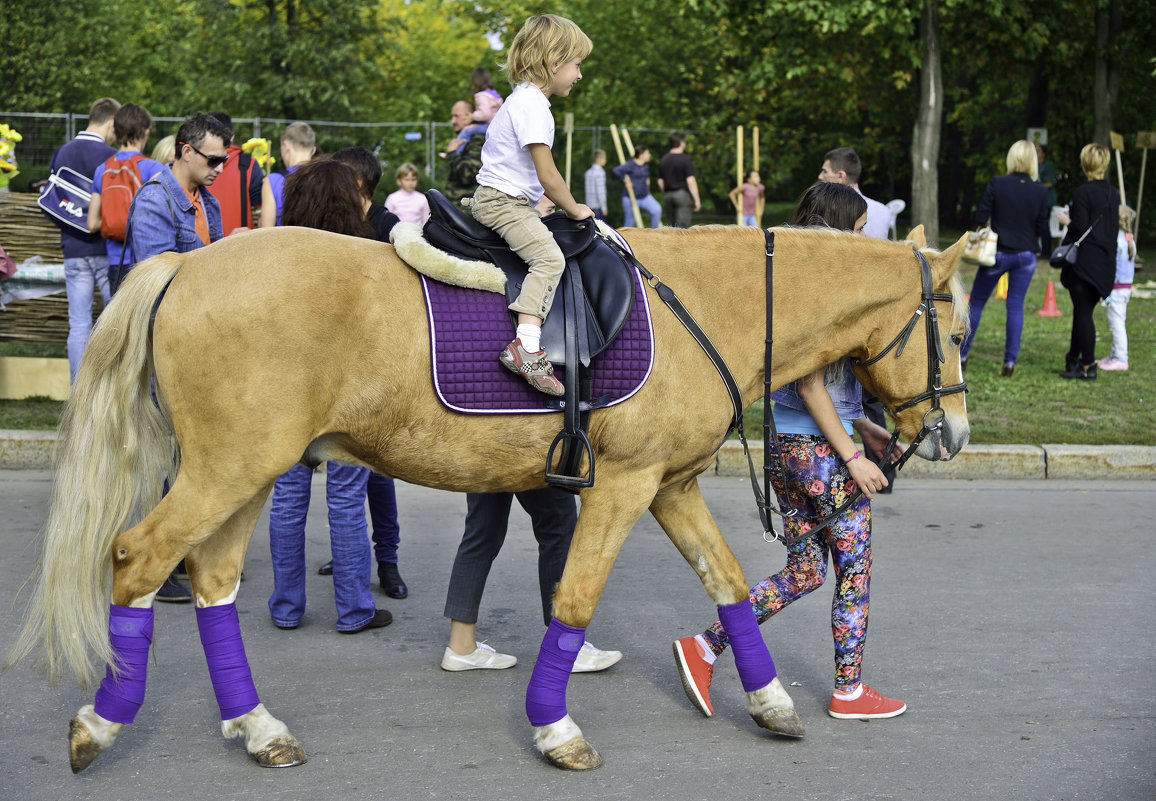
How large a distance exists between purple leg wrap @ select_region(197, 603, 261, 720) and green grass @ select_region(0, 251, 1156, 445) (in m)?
5.19

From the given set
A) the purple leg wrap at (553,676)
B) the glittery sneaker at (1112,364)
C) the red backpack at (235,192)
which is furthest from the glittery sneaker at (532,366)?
the glittery sneaker at (1112,364)

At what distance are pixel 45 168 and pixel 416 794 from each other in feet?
68.9

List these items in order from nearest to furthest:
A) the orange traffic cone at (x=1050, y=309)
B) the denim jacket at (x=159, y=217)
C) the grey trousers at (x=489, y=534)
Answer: the grey trousers at (x=489, y=534) → the denim jacket at (x=159, y=217) → the orange traffic cone at (x=1050, y=309)

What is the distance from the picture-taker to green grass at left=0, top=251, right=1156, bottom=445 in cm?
891

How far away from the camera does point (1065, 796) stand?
3816mm

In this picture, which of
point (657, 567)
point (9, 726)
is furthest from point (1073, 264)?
point (9, 726)

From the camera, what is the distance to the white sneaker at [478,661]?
4.90 m

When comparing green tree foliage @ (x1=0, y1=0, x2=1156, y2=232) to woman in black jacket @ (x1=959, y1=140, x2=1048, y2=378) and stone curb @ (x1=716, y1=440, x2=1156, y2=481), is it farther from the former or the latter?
stone curb @ (x1=716, y1=440, x2=1156, y2=481)

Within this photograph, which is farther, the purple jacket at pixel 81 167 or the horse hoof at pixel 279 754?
the purple jacket at pixel 81 167

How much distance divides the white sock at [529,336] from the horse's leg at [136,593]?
0.99 meters

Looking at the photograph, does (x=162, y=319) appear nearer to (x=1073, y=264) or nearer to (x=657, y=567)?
(x=657, y=567)

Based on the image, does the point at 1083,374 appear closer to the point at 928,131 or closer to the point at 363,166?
the point at 363,166

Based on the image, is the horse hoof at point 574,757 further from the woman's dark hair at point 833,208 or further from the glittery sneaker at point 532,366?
the woman's dark hair at point 833,208

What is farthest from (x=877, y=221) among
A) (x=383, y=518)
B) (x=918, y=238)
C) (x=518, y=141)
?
(x=518, y=141)
